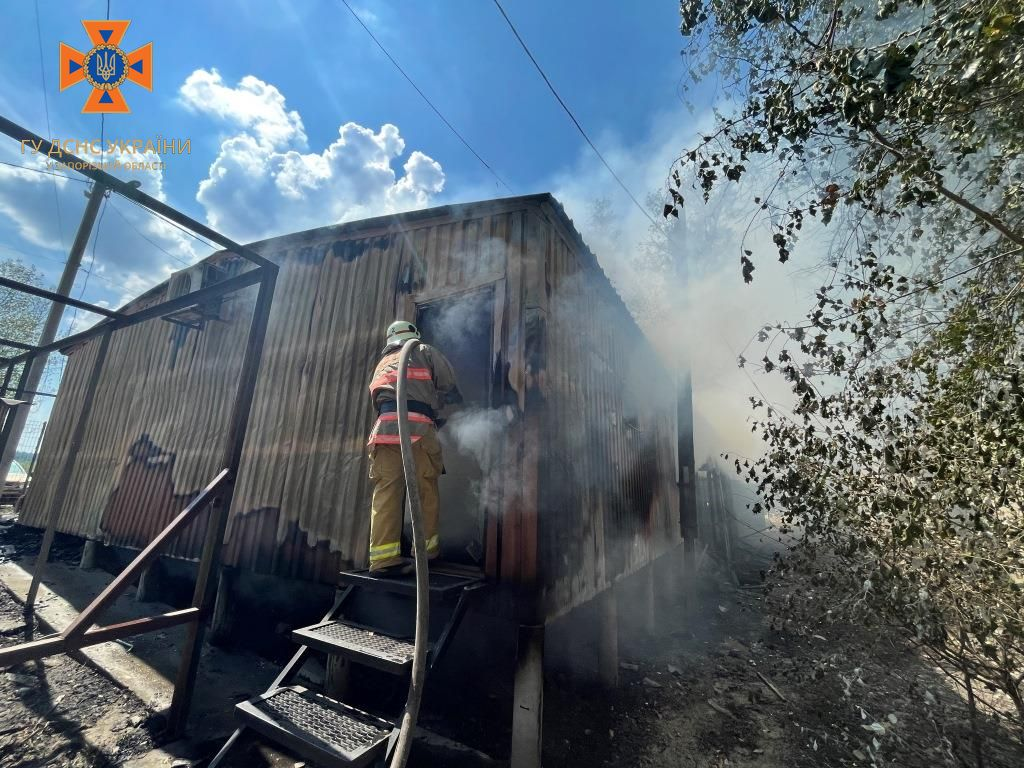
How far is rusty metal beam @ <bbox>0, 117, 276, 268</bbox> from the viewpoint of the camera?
2.37m

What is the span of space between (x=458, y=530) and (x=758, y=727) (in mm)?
3857

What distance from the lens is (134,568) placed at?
2.90 metres

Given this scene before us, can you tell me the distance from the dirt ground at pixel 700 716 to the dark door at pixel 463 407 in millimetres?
2111

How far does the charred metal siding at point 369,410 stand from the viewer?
4.10 metres

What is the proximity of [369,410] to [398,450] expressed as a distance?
4.71 ft

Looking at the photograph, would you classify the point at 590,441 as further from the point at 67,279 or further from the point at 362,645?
the point at 67,279

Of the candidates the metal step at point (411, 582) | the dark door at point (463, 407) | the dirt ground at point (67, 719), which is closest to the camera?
the metal step at point (411, 582)

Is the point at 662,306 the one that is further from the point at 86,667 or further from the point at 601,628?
the point at 86,667

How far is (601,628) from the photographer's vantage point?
5590 millimetres

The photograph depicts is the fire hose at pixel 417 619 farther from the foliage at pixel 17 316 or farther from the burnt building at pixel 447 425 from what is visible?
the foliage at pixel 17 316

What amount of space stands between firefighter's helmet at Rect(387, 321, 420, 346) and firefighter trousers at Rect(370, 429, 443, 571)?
0.89m

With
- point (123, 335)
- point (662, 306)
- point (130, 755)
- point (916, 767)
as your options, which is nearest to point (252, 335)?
point (130, 755)

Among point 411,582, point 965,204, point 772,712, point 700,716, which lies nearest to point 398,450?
point 411,582

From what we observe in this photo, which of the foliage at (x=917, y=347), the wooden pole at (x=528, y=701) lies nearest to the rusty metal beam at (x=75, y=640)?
the wooden pole at (x=528, y=701)
